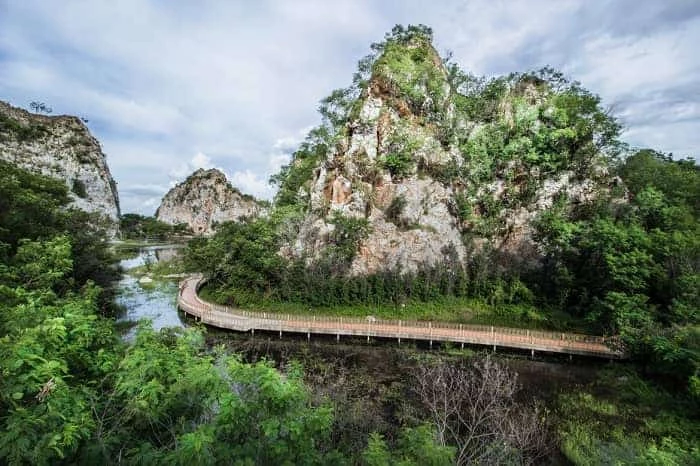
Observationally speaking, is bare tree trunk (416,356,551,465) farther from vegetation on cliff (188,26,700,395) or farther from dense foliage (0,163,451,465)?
vegetation on cliff (188,26,700,395)

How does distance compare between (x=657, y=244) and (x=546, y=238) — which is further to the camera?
(x=546, y=238)

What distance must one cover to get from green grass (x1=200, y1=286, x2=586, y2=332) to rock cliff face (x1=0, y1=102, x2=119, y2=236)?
19258 mm

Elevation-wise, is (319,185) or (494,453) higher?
(319,185)

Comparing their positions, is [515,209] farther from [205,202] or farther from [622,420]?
[205,202]

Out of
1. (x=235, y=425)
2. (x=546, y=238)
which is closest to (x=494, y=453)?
(x=235, y=425)

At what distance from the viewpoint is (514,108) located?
3441cm

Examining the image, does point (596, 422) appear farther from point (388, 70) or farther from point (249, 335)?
point (388, 70)

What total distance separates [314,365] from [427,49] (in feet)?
113

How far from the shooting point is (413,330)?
22.5 metres

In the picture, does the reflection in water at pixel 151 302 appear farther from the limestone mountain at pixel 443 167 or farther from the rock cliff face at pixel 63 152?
the limestone mountain at pixel 443 167

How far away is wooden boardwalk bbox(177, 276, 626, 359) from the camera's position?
20.2 m

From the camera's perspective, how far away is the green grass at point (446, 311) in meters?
24.8

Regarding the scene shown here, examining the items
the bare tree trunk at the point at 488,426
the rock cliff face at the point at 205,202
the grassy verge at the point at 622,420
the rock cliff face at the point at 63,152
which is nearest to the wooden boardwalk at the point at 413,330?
the grassy verge at the point at 622,420

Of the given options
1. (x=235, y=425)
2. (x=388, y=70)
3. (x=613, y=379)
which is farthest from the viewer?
(x=388, y=70)
